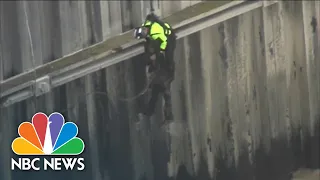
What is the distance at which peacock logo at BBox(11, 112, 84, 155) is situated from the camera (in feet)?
10.0

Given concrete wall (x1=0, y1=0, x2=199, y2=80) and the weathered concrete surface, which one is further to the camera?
the weathered concrete surface

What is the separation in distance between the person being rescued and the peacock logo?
49cm

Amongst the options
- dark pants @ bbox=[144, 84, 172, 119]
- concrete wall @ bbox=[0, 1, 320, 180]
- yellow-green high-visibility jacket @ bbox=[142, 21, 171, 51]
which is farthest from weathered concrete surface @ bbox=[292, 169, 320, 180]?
yellow-green high-visibility jacket @ bbox=[142, 21, 171, 51]

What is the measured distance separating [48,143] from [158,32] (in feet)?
3.30

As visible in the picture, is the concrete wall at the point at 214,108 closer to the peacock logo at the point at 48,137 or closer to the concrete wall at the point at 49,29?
the peacock logo at the point at 48,137

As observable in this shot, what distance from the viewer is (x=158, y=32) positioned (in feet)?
10.0

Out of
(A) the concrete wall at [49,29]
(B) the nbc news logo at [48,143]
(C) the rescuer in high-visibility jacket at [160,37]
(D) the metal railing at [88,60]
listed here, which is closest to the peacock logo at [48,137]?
(B) the nbc news logo at [48,143]

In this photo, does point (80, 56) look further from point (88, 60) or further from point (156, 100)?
point (156, 100)

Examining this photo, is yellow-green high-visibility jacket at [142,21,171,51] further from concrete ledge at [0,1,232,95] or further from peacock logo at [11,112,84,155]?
peacock logo at [11,112,84,155]

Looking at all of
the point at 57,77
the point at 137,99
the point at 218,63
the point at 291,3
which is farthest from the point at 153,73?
the point at 291,3

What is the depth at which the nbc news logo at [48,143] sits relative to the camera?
3.06 metres

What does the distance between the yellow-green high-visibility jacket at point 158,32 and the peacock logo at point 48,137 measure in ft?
2.52

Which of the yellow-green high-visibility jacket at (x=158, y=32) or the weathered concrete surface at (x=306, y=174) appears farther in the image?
the weathered concrete surface at (x=306, y=174)

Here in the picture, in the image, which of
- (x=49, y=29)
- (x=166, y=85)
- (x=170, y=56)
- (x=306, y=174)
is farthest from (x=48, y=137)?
(x=306, y=174)
